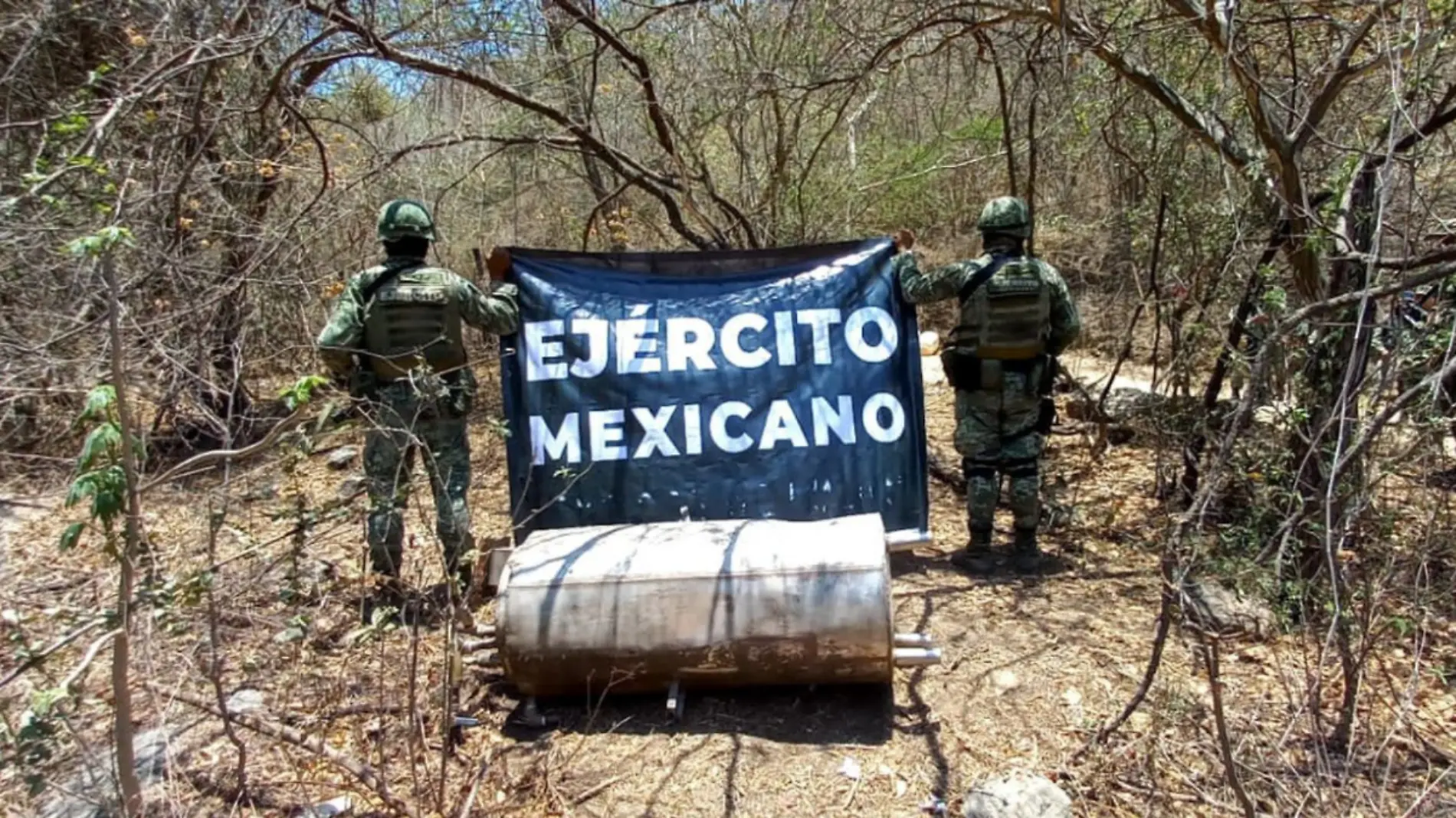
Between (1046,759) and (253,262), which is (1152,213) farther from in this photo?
(253,262)

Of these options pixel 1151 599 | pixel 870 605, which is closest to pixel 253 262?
pixel 870 605

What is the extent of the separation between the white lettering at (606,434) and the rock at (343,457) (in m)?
2.71

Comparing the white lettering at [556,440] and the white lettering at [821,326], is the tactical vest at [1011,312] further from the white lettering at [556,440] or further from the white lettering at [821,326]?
the white lettering at [556,440]

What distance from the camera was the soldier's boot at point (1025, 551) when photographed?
4.81 metres

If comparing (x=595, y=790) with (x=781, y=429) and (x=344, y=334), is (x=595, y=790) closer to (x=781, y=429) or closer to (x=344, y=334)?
(x=781, y=429)

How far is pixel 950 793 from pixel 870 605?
0.61m

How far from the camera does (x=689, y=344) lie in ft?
16.1

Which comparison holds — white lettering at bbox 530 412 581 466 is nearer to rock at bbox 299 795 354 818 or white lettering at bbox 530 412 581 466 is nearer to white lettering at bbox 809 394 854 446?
white lettering at bbox 809 394 854 446

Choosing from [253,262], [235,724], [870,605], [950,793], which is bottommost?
[950,793]

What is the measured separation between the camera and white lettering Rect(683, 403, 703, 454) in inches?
190

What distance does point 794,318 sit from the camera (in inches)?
195

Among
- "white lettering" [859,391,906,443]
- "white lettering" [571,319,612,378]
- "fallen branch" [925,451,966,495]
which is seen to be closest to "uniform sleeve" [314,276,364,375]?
"white lettering" [571,319,612,378]

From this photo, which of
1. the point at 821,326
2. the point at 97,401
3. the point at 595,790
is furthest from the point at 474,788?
the point at 821,326

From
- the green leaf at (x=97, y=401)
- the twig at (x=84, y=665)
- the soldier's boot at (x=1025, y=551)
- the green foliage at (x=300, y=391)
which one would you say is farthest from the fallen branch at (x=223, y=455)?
the soldier's boot at (x=1025, y=551)
